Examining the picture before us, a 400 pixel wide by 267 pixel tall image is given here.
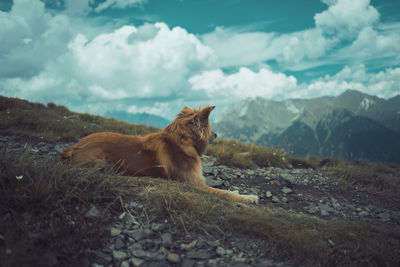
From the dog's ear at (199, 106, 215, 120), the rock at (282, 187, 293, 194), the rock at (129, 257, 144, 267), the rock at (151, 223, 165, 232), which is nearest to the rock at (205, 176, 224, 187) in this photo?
the rock at (282, 187, 293, 194)

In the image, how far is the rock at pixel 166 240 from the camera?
10.2ft

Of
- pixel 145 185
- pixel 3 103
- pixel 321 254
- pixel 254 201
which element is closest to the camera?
pixel 321 254

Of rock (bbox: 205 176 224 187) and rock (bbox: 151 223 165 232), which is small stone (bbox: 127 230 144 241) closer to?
rock (bbox: 151 223 165 232)

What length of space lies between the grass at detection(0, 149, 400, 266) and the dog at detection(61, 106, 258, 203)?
1.99 feet

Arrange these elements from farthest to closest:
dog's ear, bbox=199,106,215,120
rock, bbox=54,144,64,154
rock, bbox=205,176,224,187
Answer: rock, bbox=54,144,64,154 < rock, bbox=205,176,224,187 < dog's ear, bbox=199,106,215,120

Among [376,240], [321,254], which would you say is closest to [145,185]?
[321,254]

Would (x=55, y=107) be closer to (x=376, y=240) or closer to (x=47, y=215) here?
(x=47, y=215)

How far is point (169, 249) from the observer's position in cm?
306

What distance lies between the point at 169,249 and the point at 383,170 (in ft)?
43.0

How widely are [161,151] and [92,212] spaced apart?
2.03 m

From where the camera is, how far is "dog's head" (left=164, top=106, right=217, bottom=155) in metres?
5.39

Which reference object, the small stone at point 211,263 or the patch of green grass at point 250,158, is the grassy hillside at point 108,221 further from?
the patch of green grass at point 250,158

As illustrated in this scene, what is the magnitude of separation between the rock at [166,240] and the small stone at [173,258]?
6.8 inches

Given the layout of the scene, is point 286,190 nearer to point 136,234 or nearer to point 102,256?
point 136,234
